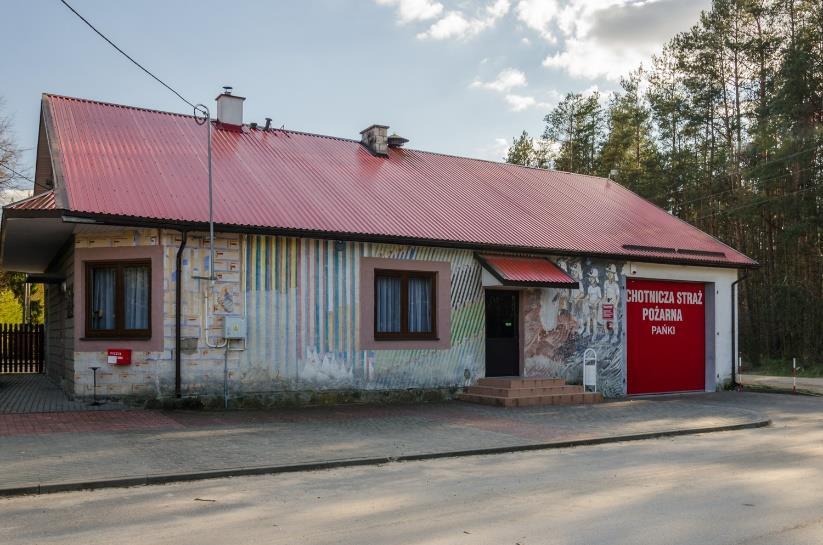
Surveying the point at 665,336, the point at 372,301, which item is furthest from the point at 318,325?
the point at 665,336

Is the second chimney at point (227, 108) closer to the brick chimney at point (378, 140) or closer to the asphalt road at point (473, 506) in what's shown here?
the brick chimney at point (378, 140)

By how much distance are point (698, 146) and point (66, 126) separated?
105ft

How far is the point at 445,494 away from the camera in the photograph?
7.72m

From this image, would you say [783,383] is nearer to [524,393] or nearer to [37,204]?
[524,393]

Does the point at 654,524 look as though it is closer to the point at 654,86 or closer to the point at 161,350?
the point at 161,350

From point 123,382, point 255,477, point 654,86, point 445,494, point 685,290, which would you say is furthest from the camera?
point 654,86

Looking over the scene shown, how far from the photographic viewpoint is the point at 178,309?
13773 mm

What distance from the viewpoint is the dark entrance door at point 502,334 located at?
57.3 ft

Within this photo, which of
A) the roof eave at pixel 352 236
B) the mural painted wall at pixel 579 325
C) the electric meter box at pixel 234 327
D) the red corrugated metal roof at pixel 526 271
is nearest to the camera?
the roof eave at pixel 352 236

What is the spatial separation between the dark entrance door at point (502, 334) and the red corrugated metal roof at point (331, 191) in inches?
54.0

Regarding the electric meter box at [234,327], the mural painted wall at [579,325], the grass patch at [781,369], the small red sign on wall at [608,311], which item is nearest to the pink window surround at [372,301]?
the mural painted wall at [579,325]

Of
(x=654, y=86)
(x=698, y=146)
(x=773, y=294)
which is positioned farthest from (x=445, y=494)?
(x=654, y=86)

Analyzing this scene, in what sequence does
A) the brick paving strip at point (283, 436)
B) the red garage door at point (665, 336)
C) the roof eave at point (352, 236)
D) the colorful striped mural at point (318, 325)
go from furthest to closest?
the red garage door at point (665, 336) < the colorful striped mural at point (318, 325) < the roof eave at point (352, 236) < the brick paving strip at point (283, 436)

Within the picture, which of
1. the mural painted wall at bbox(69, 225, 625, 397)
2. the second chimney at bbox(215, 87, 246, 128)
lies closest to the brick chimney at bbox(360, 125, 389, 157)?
the second chimney at bbox(215, 87, 246, 128)
